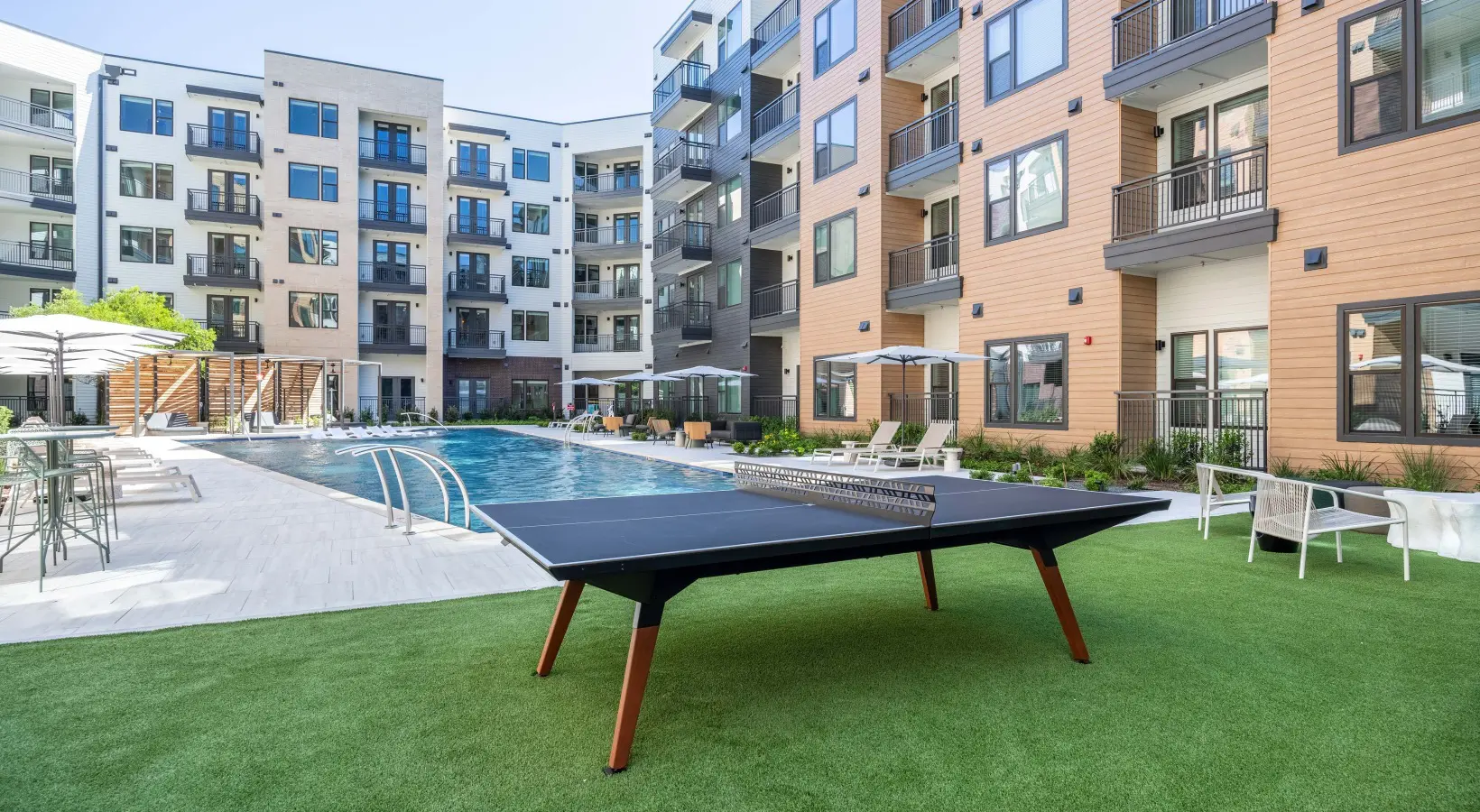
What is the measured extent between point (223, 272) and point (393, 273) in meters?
6.86

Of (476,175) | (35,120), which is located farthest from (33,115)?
(476,175)

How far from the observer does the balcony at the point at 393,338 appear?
118 feet

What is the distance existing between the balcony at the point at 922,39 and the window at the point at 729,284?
930 centimetres

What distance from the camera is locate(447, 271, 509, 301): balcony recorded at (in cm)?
3916

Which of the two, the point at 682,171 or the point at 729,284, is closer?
the point at 729,284

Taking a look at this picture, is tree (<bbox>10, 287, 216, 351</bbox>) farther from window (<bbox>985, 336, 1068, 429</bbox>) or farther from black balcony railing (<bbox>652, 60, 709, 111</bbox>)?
window (<bbox>985, 336, 1068, 429</bbox>)

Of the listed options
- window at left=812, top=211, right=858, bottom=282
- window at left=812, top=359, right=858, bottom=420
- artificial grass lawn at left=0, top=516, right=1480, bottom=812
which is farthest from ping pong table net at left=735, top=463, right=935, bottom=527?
window at left=812, top=211, right=858, bottom=282

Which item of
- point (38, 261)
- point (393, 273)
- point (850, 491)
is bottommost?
point (850, 491)

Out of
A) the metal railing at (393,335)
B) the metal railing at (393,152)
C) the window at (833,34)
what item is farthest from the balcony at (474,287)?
the window at (833,34)

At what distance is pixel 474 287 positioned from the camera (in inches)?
1569

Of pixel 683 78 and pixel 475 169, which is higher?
pixel 683 78

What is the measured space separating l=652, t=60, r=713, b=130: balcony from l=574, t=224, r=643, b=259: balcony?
8.99m

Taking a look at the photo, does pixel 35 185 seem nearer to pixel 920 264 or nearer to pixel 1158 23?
pixel 920 264

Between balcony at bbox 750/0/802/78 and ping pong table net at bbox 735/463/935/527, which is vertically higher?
balcony at bbox 750/0/802/78
